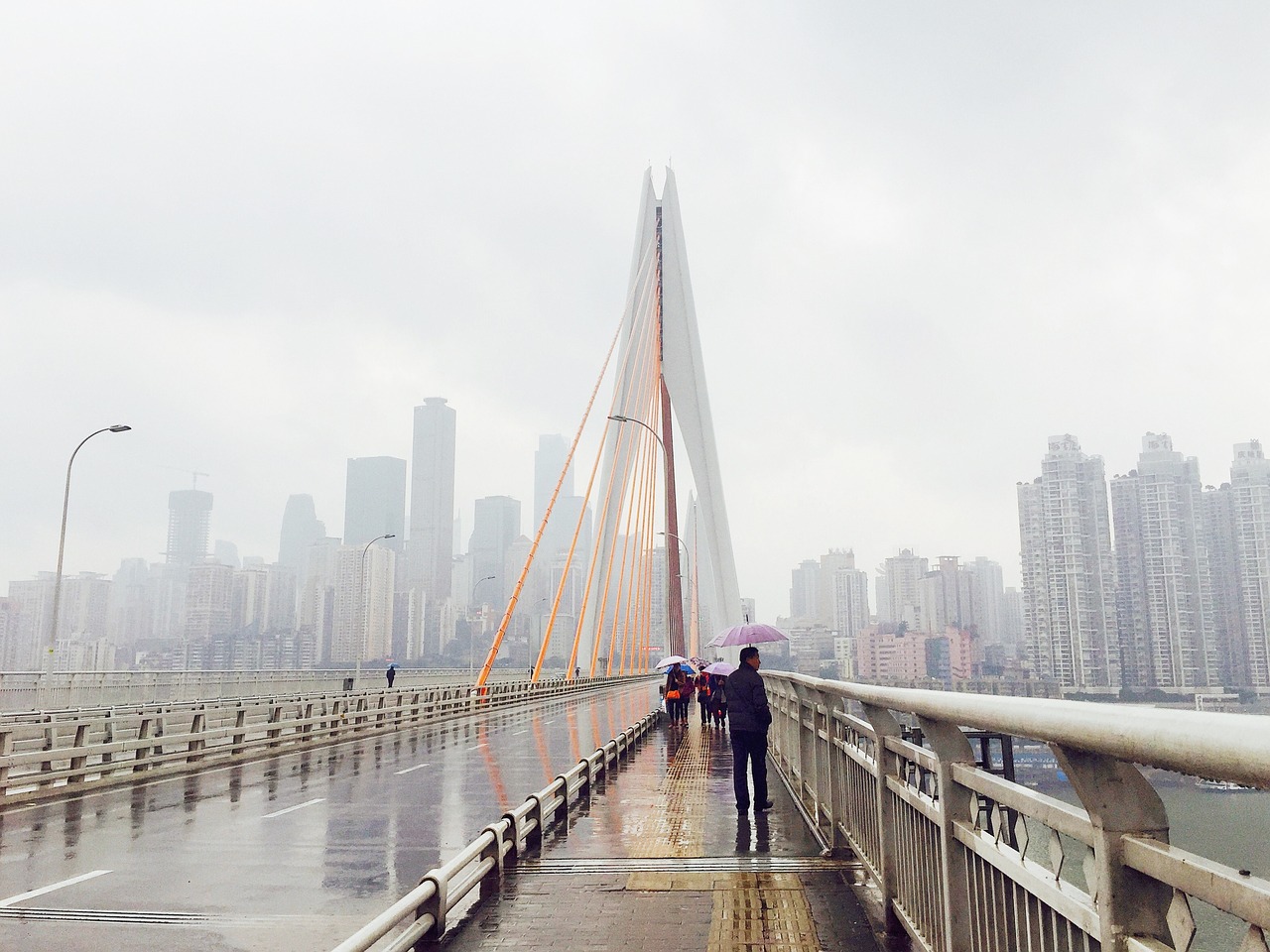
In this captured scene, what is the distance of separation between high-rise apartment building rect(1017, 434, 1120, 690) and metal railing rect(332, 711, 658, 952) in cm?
566

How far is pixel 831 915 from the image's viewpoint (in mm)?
6156

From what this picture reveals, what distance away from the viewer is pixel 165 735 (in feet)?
54.1

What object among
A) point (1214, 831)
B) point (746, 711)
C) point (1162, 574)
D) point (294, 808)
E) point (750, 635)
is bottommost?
point (294, 808)

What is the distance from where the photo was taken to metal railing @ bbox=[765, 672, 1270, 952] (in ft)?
6.59

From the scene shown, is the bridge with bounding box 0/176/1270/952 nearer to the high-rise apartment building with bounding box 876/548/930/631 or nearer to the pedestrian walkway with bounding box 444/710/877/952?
the pedestrian walkway with bounding box 444/710/877/952

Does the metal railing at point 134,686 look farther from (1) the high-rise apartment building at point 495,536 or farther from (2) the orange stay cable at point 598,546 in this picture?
(1) the high-rise apartment building at point 495,536

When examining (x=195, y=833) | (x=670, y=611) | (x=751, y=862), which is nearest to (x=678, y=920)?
(x=751, y=862)

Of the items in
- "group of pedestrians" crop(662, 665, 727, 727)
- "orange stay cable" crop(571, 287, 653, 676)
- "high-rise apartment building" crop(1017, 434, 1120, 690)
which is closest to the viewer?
"high-rise apartment building" crop(1017, 434, 1120, 690)

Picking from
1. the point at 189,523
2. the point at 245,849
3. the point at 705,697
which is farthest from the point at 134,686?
the point at 189,523

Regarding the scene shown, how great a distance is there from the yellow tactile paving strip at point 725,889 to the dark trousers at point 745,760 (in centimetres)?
54

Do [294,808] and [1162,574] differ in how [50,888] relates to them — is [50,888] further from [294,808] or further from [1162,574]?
[1162,574]

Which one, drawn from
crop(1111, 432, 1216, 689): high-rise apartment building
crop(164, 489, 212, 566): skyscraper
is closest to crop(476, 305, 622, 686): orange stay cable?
crop(1111, 432, 1216, 689): high-rise apartment building

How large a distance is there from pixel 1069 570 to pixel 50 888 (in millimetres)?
13343

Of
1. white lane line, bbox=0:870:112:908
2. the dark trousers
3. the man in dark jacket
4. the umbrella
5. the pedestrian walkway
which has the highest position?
the umbrella
